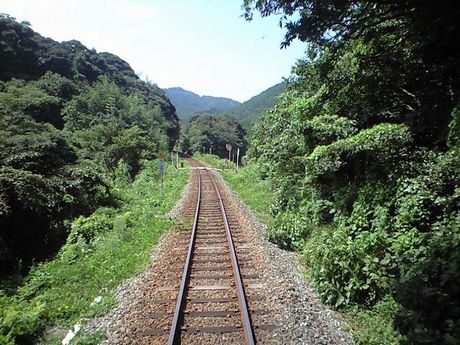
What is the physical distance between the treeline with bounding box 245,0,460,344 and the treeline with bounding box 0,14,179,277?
25.5ft

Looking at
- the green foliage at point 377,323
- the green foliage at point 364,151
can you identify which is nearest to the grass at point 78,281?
the green foliage at point 377,323

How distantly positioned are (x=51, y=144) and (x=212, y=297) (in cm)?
1142

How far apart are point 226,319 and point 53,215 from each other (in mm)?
9513

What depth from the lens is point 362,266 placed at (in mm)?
6402

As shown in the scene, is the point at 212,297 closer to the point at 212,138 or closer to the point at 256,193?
the point at 256,193

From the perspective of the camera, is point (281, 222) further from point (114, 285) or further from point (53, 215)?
point (53, 215)

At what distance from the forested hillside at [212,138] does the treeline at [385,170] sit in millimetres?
74609

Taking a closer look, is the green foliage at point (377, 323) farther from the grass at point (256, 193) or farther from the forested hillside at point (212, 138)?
the forested hillside at point (212, 138)

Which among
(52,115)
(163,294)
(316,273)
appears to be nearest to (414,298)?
(316,273)

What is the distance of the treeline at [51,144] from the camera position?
1105 centimetres

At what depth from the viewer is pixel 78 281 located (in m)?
7.78

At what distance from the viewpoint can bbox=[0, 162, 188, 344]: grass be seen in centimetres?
571

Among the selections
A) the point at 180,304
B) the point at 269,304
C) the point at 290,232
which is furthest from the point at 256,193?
the point at 180,304

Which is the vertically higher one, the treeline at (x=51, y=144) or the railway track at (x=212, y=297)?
the treeline at (x=51, y=144)
